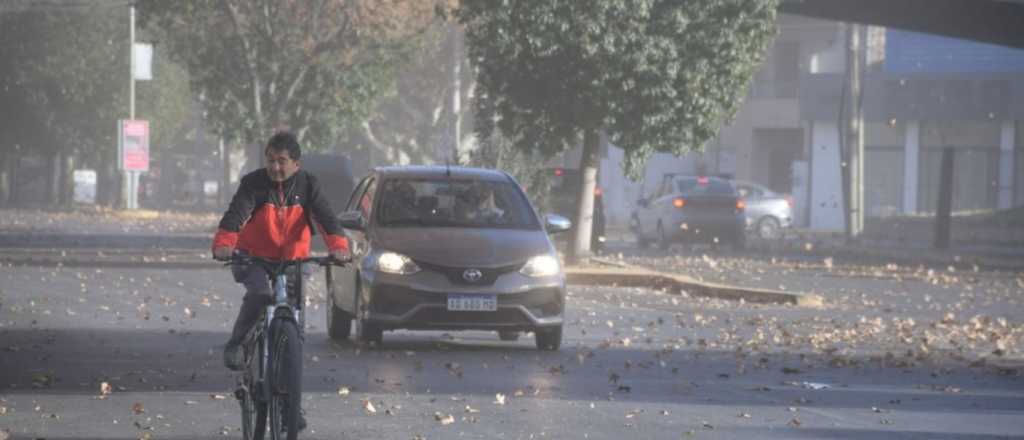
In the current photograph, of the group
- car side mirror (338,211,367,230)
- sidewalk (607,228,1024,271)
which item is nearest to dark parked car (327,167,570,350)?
car side mirror (338,211,367,230)

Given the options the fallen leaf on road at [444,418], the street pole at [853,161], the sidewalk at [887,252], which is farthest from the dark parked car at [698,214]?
the fallen leaf on road at [444,418]

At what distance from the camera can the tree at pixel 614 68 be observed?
2895cm

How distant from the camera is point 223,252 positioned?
10078 millimetres

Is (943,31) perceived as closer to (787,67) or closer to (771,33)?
(771,33)

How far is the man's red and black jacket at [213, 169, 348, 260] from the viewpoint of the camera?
10.3 meters

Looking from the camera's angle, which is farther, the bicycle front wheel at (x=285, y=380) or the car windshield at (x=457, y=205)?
the car windshield at (x=457, y=205)

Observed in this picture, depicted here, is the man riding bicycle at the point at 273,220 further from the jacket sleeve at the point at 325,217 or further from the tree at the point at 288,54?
the tree at the point at 288,54

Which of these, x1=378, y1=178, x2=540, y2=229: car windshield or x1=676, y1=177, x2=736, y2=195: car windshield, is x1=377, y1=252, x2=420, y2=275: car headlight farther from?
x1=676, y1=177, x2=736, y2=195: car windshield

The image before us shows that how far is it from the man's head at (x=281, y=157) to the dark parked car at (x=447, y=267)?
5728 millimetres

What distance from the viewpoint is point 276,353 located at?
31.8ft

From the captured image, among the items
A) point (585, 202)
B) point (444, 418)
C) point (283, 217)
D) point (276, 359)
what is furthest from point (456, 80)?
point (276, 359)

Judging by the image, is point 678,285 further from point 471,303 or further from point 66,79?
point 66,79

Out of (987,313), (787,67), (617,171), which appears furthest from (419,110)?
(987,313)

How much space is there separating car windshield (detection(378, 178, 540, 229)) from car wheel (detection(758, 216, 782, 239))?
37.4 metres
